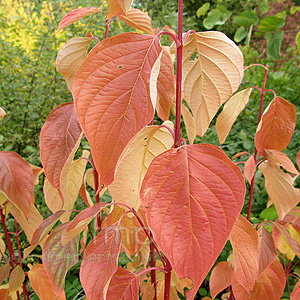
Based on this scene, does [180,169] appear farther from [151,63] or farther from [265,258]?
[265,258]

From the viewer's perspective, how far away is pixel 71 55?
1.60 ft

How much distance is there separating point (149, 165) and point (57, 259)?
266 millimetres

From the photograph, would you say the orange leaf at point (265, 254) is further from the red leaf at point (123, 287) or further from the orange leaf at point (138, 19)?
the orange leaf at point (138, 19)

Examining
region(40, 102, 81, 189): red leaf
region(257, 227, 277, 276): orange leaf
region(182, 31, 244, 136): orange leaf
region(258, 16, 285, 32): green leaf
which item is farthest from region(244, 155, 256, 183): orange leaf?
region(258, 16, 285, 32): green leaf

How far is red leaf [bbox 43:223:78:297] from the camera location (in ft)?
1.55

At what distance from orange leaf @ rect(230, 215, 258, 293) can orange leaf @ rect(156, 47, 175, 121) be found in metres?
0.22

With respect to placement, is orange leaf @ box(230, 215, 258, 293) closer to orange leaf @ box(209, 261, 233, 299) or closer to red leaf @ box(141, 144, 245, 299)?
red leaf @ box(141, 144, 245, 299)

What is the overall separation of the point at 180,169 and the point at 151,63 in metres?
0.13

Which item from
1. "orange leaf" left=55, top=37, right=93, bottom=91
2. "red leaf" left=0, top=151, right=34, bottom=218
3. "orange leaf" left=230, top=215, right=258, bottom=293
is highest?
"orange leaf" left=55, top=37, right=93, bottom=91

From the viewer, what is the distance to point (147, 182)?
1.03 feet

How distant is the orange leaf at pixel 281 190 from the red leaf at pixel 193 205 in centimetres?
39

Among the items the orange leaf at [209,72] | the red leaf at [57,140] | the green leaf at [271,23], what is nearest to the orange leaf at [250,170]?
the orange leaf at [209,72]

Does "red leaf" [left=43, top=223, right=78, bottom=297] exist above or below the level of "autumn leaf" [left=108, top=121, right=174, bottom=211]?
below

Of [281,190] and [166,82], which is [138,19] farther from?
[281,190]
